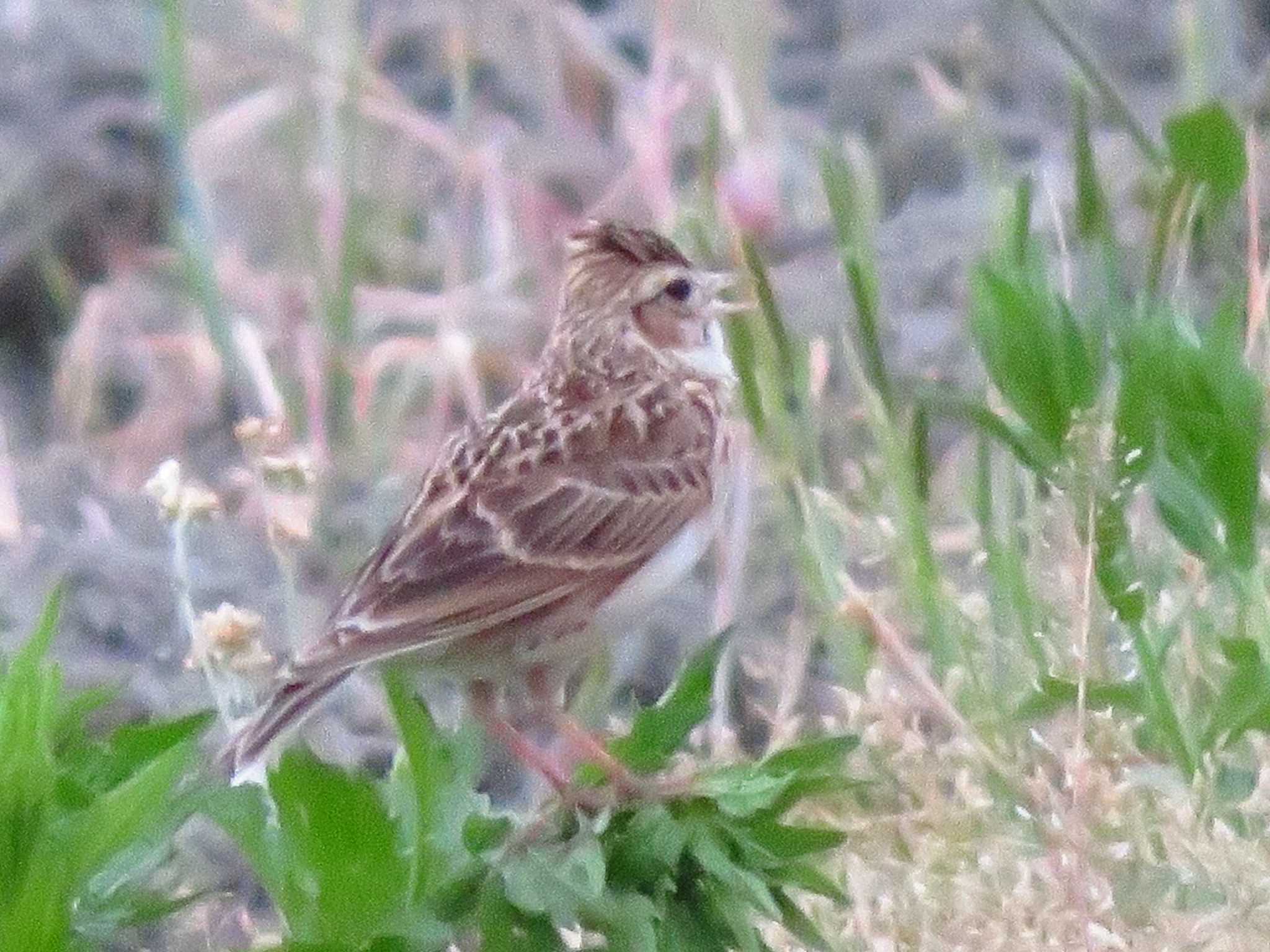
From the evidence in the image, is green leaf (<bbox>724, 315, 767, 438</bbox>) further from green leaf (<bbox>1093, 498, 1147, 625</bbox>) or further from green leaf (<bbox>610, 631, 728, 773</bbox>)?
green leaf (<bbox>610, 631, 728, 773</bbox>)

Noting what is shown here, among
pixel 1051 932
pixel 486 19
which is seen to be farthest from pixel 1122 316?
pixel 486 19

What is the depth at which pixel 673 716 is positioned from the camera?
216cm

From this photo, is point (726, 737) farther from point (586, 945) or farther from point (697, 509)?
Answer: point (586, 945)

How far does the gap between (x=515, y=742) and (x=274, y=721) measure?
0.79ft

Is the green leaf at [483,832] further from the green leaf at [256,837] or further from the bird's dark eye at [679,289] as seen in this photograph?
the bird's dark eye at [679,289]

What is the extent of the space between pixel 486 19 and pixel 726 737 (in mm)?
3334

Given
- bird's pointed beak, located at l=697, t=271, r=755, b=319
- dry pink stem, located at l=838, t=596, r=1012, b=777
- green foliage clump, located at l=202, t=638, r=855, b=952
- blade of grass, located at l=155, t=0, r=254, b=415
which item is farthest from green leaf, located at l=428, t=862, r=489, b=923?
blade of grass, located at l=155, t=0, r=254, b=415

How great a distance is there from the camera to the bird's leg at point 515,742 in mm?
2273

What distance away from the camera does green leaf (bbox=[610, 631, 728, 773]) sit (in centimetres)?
214

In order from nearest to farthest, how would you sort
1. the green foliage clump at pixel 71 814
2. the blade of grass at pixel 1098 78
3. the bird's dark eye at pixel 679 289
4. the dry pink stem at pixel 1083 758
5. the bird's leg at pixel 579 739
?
the green foliage clump at pixel 71 814, the bird's leg at pixel 579 739, the dry pink stem at pixel 1083 758, the blade of grass at pixel 1098 78, the bird's dark eye at pixel 679 289

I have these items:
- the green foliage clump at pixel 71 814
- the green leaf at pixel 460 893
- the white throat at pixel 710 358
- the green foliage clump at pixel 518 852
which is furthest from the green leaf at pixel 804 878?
the white throat at pixel 710 358

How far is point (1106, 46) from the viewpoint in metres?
5.91

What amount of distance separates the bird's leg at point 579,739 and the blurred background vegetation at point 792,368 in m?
0.08

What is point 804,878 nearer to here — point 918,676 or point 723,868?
point 723,868
